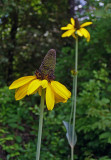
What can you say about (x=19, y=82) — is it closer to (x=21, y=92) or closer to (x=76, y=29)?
(x=21, y=92)

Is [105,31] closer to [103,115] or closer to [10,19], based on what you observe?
[103,115]

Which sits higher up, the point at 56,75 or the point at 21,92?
the point at 56,75

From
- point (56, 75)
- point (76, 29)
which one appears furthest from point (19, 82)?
point (56, 75)

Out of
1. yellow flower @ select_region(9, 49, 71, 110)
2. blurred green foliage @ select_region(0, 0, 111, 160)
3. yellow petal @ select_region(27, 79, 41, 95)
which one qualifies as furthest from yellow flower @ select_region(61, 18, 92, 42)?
yellow petal @ select_region(27, 79, 41, 95)

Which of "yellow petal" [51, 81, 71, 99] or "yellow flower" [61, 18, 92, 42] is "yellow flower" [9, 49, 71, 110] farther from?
"yellow flower" [61, 18, 92, 42]

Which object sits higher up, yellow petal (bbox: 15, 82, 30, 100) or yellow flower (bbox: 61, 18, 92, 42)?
yellow flower (bbox: 61, 18, 92, 42)

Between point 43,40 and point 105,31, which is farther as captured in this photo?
point 43,40

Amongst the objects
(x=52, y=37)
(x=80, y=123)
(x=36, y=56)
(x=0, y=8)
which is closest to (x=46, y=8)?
(x=52, y=37)

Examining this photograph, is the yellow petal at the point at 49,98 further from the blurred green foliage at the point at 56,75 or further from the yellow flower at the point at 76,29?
the blurred green foliage at the point at 56,75

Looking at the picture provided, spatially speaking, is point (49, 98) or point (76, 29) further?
point (76, 29)
